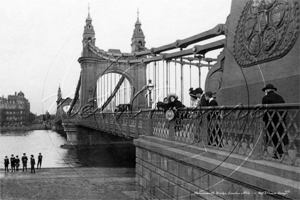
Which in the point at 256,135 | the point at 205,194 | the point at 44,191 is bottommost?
the point at 44,191

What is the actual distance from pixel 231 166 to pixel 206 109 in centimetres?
145

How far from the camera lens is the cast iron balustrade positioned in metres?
4.10

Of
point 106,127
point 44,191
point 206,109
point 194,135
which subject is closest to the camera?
point 206,109

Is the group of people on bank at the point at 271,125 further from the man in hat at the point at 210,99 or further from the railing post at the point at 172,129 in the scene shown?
the railing post at the point at 172,129

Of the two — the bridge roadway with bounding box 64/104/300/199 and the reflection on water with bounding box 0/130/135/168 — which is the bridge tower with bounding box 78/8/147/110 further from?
the bridge roadway with bounding box 64/104/300/199

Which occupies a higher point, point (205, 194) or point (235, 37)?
point (235, 37)

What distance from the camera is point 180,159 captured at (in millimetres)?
5953

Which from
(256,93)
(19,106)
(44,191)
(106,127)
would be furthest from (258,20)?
(19,106)

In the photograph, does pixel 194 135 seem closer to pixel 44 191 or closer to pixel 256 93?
pixel 256 93

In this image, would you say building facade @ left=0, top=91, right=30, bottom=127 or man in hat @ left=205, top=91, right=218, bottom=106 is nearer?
man in hat @ left=205, top=91, right=218, bottom=106

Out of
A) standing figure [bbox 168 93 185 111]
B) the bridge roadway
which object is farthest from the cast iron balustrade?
standing figure [bbox 168 93 185 111]

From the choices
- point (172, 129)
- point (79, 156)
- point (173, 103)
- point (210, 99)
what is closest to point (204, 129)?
point (210, 99)

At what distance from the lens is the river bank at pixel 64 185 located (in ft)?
35.8

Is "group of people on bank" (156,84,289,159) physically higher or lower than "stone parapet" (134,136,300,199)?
higher
